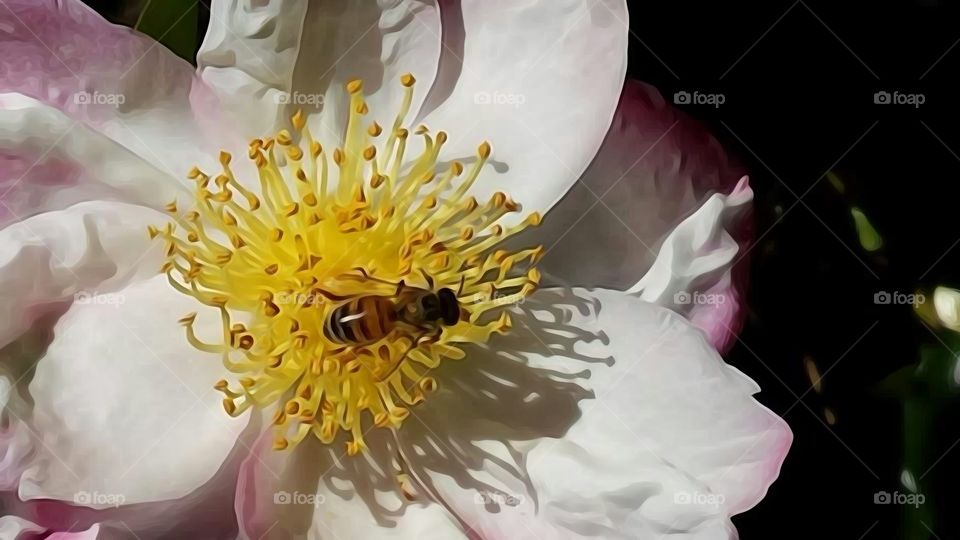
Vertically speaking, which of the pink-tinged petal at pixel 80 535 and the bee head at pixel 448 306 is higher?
the bee head at pixel 448 306

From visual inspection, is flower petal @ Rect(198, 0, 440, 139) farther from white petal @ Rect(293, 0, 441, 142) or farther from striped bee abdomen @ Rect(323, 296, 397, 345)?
striped bee abdomen @ Rect(323, 296, 397, 345)

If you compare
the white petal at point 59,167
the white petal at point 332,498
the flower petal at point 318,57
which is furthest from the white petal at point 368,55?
the white petal at point 332,498

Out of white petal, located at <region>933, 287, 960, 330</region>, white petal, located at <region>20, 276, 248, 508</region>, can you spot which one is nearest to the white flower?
white petal, located at <region>20, 276, 248, 508</region>

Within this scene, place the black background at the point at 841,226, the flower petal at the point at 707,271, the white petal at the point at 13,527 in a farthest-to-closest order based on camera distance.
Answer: the black background at the point at 841,226 → the flower petal at the point at 707,271 → the white petal at the point at 13,527

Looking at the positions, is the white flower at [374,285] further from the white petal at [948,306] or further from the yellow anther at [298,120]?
the white petal at [948,306]

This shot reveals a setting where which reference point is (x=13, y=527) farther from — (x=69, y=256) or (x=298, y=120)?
(x=298, y=120)

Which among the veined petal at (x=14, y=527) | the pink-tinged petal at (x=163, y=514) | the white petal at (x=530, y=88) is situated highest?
the white petal at (x=530, y=88)

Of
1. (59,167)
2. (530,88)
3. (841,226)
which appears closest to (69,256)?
(59,167)
